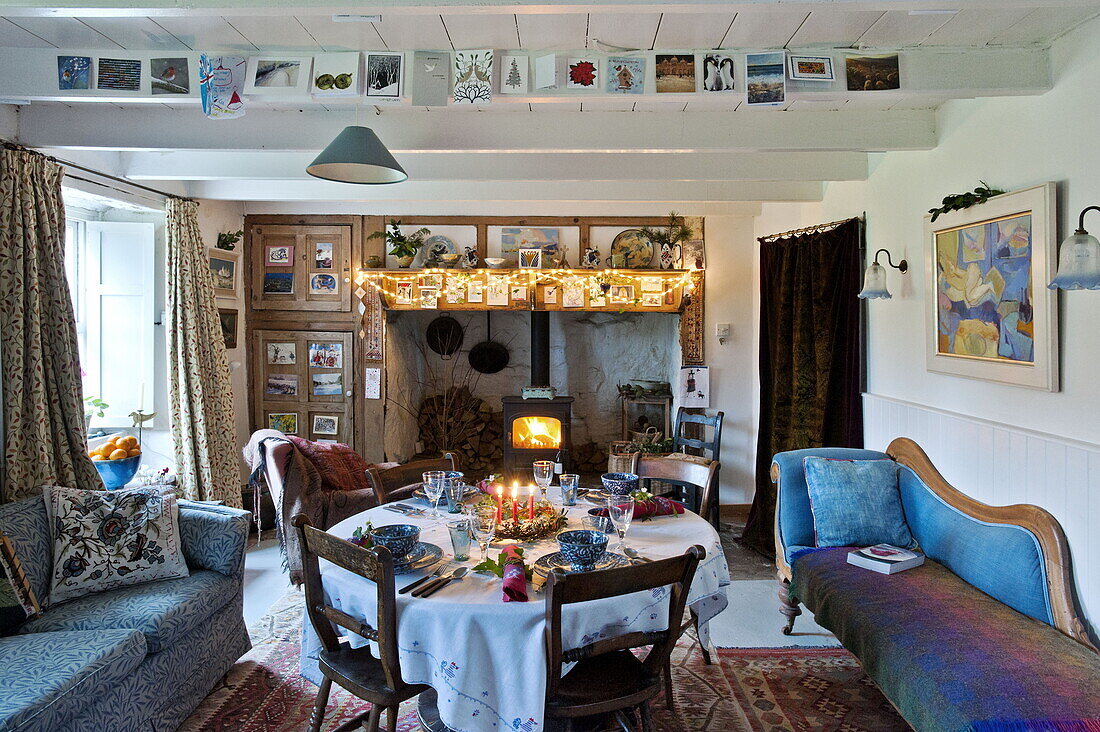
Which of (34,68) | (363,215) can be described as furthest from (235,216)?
(34,68)

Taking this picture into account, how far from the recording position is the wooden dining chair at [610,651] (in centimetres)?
171

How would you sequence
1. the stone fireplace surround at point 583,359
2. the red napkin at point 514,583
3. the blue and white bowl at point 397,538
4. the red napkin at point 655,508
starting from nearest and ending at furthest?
the red napkin at point 514,583, the blue and white bowl at point 397,538, the red napkin at point 655,508, the stone fireplace surround at point 583,359

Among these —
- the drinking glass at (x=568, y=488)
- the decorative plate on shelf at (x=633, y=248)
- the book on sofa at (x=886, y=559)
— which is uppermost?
the decorative plate on shelf at (x=633, y=248)

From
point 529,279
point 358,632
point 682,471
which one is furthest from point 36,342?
point 529,279

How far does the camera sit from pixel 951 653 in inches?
82.0

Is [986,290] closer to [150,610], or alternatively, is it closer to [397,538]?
[397,538]

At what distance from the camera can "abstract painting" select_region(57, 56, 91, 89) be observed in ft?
8.36

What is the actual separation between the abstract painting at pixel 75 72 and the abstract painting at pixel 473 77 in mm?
1412

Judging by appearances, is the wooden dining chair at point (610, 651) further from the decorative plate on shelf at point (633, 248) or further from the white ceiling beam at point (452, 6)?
the decorative plate on shelf at point (633, 248)

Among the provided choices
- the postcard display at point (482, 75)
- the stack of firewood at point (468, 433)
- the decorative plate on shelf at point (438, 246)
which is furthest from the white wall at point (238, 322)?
the postcard display at point (482, 75)

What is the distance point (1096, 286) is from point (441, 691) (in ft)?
7.66

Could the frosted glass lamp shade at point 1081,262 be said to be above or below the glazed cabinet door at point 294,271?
below

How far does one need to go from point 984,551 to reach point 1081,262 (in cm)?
114

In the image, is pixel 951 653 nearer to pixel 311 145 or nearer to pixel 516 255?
pixel 311 145
